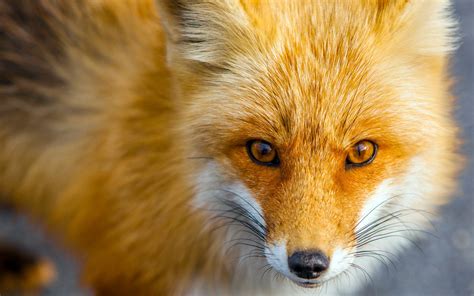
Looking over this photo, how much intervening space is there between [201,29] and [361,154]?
521 mm

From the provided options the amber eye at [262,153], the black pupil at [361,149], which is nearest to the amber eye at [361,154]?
the black pupil at [361,149]

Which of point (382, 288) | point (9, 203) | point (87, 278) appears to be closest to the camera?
point (87, 278)

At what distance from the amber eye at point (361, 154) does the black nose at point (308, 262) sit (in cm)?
25

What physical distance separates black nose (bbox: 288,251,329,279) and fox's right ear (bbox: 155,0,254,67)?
541mm

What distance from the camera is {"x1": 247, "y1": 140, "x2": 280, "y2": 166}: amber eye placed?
160 centimetres

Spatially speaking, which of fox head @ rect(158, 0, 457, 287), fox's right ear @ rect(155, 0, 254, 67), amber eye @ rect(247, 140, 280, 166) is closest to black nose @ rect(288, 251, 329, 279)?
fox head @ rect(158, 0, 457, 287)

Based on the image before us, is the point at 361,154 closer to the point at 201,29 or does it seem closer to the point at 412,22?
the point at 412,22

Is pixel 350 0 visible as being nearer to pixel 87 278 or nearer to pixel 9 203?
pixel 87 278

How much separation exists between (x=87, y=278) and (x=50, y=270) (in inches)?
33.5

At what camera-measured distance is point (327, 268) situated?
5.01 ft

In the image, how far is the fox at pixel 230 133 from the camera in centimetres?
157

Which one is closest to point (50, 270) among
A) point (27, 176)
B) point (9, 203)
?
point (9, 203)

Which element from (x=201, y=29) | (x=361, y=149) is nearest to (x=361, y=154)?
(x=361, y=149)

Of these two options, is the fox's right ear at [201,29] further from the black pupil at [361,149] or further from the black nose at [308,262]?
the black nose at [308,262]
